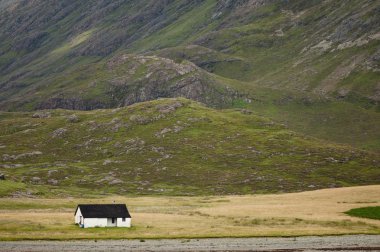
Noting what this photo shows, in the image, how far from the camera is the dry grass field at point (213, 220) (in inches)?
3935

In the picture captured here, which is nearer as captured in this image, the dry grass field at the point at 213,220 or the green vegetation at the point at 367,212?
the dry grass field at the point at 213,220

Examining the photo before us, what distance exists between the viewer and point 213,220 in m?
121

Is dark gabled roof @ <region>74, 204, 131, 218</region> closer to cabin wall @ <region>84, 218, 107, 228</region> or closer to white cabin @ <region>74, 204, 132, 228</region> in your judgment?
white cabin @ <region>74, 204, 132, 228</region>

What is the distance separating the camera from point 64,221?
117188mm

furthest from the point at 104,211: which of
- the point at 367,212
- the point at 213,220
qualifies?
the point at 367,212

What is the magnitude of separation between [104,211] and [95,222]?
3.31 m

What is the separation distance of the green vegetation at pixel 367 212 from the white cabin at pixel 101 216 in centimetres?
4964

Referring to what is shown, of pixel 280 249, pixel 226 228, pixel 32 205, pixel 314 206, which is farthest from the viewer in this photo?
pixel 32 205

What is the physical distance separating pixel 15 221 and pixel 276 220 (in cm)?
5139

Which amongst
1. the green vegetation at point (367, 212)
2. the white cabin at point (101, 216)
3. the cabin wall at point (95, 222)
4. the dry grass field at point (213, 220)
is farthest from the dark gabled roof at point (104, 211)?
the green vegetation at point (367, 212)

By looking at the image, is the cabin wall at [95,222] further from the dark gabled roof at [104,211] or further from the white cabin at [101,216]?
the dark gabled roof at [104,211]

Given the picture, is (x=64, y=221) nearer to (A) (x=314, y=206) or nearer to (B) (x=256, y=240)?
(B) (x=256, y=240)

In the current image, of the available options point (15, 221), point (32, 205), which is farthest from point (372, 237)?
point (32, 205)

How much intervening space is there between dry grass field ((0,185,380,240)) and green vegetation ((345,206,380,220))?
2.77 meters
